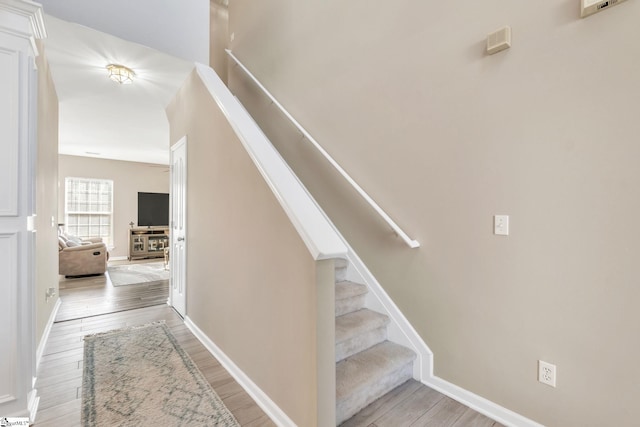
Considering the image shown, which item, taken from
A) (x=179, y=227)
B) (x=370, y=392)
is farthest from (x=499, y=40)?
(x=179, y=227)

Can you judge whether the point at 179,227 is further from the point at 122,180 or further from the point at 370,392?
the point at 122,180

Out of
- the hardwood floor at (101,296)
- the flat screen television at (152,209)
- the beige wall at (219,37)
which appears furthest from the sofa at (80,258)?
the beige wall at (219,37)

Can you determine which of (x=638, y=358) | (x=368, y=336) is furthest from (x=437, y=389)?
(x=638, y=358)

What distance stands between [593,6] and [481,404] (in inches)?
84.2

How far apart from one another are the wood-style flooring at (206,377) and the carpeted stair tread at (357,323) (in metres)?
0.41

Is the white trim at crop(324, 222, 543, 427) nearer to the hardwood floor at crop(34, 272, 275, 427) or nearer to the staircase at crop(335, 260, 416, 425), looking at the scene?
the staircase at crop(335, 260, 416, 425)

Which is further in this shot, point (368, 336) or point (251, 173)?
point (368, 336)

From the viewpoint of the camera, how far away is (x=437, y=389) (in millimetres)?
1861

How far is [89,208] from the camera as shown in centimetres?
731

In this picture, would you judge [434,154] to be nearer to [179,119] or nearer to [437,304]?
[437,304]

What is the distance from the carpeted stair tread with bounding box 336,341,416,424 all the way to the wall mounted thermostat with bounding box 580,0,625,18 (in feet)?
6.95

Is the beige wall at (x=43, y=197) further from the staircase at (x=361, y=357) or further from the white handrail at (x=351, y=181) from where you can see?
the staircase at (x=361, y=357)

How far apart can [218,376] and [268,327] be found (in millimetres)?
789

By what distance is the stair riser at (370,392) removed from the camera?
158cm
